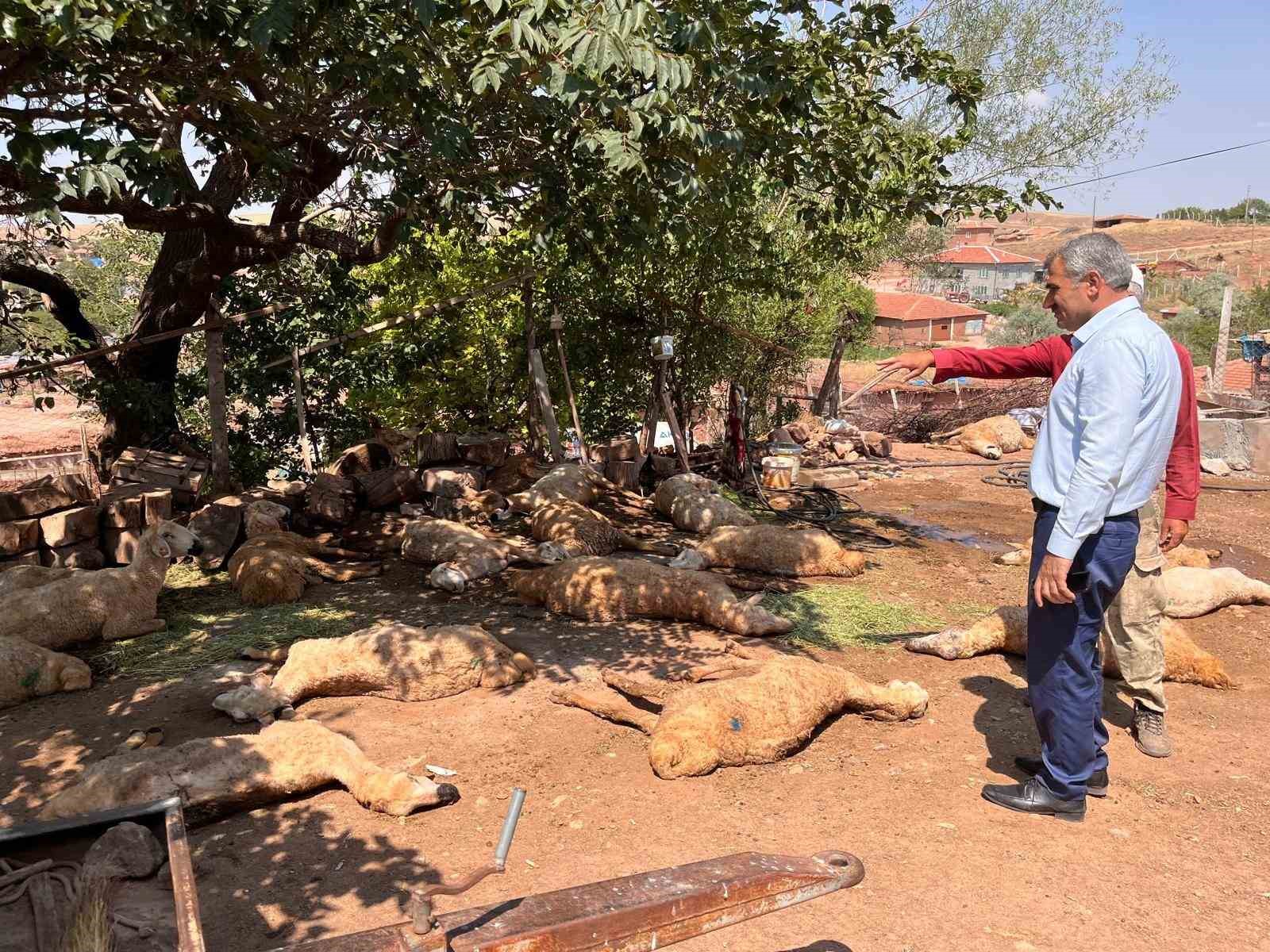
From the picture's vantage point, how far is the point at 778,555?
7.57m

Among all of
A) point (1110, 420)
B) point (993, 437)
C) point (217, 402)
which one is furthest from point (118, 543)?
point (993, 437)

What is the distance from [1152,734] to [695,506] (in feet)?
17.4

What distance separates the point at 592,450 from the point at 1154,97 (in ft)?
49.2

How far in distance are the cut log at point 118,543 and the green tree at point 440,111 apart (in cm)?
206

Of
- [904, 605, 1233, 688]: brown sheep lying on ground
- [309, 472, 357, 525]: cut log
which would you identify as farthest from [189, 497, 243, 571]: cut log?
[904, 605, 1233, 688]: brown sheep lying on ground

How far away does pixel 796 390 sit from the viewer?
23.3m

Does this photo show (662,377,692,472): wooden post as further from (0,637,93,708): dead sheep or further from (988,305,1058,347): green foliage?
(988,305,1058,347): green foliage

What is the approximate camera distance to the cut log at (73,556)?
7133 millimetres

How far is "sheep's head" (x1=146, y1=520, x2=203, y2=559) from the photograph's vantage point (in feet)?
20.6

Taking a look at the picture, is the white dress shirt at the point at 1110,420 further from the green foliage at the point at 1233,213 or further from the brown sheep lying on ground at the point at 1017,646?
the green foliage at the point at 1233,213

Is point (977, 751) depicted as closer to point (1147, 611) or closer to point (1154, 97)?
point (1147, 611)

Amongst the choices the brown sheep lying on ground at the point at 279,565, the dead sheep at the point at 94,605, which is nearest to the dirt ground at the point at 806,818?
the dead sheep at the point at 94,605

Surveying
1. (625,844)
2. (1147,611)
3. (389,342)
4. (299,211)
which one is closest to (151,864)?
(625,844)

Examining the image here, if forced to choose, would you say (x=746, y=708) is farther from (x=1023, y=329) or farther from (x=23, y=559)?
(x=1023, y=329)
